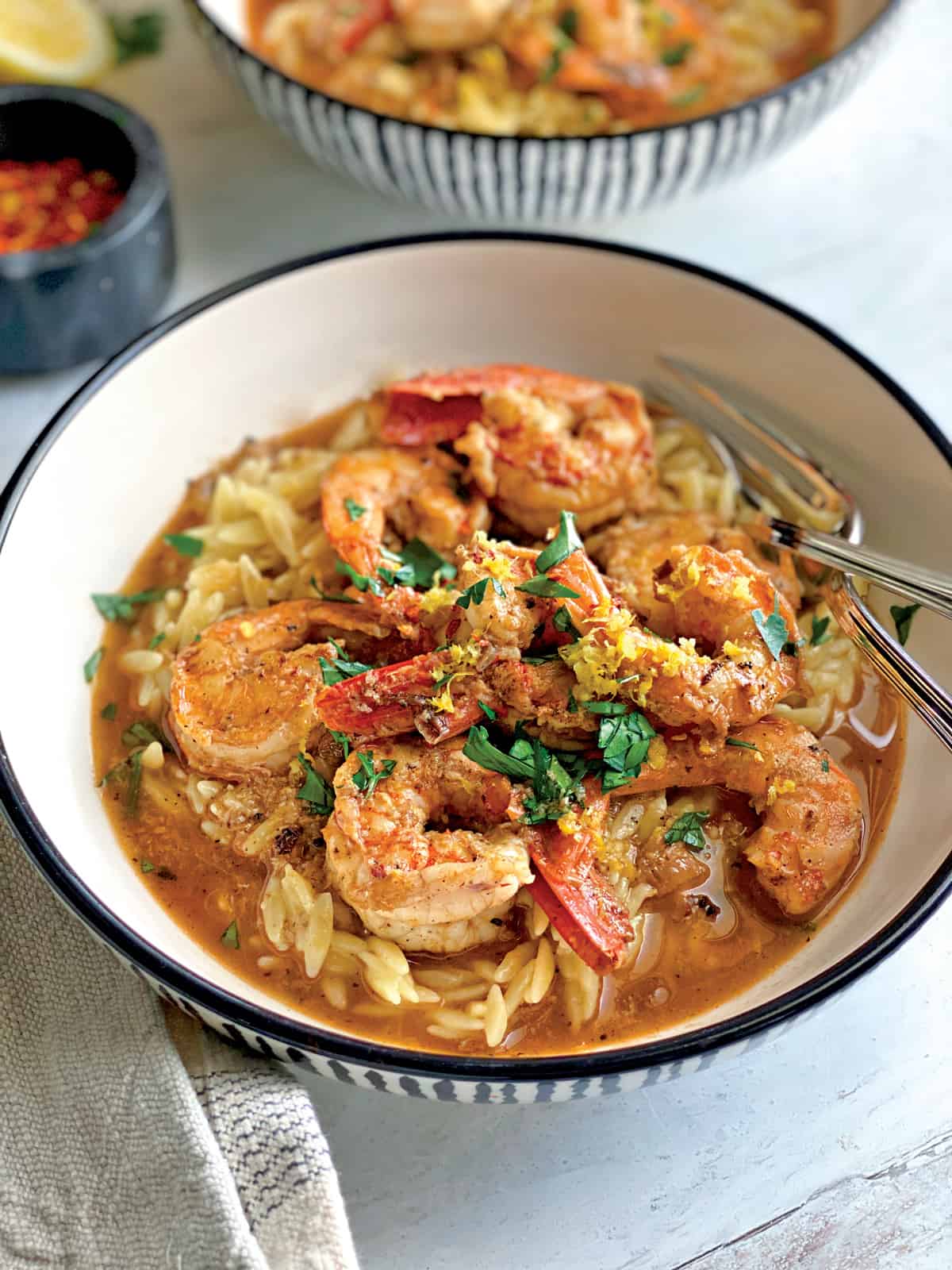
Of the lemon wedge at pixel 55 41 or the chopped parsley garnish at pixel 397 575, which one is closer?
the chopped parsley garnish at pixel 397 575

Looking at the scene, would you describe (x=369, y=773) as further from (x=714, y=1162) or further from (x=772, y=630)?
(x=714, y=1162)

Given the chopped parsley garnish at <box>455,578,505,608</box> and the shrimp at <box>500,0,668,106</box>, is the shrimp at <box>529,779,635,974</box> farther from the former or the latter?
the shrimp at <box>500,0,668,106</box>

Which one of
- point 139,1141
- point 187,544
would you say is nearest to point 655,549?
point 187,544

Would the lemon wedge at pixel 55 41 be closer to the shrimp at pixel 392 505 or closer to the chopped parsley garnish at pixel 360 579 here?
the shrimp at pixel 392 505

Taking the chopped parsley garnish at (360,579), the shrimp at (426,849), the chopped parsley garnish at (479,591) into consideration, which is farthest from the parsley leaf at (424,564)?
the shrimp at (426,849)

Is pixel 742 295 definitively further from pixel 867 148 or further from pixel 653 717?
Answer: pixel 867 148

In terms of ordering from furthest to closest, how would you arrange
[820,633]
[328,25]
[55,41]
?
[55,41] → [328,25] → [820,633]

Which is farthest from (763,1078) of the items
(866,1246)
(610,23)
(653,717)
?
(610,23)
